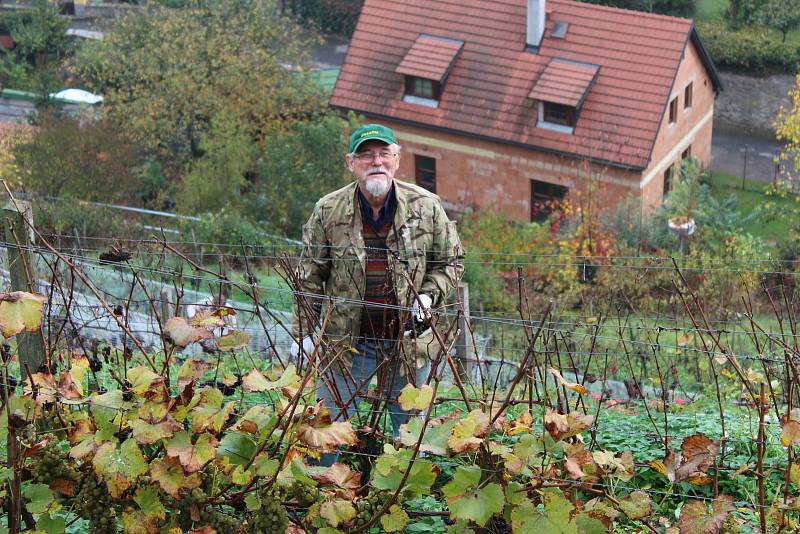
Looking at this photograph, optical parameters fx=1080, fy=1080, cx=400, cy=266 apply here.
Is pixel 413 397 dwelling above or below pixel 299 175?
above

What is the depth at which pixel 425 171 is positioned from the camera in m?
24.0

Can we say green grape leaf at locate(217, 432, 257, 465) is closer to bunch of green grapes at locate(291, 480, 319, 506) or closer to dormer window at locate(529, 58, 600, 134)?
bunch of green grapes at locate(291, 480, 319, 506)

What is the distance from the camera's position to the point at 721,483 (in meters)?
4.50

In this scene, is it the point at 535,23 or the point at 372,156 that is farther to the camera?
the point at 535,23

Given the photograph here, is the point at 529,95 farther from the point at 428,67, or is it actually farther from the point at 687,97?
the point at 687,97

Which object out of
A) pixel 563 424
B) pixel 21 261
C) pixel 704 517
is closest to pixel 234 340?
pixel 21 261

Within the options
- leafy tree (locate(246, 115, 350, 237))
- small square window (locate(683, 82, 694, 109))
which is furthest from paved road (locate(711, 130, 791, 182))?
leafy tree (locate(246, 115, 350, 237))

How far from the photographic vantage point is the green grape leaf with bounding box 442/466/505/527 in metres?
3.41

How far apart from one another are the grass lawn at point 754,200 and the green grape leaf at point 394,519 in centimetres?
1862

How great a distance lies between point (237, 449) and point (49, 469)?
75cm

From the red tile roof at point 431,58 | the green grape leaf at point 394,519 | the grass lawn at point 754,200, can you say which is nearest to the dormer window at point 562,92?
the red tile roof at point 431,58

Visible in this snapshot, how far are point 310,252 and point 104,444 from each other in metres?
1.78

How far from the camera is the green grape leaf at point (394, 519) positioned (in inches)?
145

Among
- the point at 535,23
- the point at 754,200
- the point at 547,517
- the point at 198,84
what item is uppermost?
the point at 547,517
